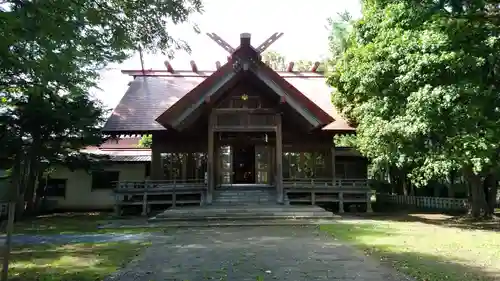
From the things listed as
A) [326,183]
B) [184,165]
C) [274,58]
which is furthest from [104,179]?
[274,58]

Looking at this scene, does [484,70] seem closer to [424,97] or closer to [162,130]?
[424,97]

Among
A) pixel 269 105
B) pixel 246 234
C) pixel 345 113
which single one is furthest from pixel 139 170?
pixel 246 234

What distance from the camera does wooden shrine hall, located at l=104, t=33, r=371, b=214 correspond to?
15359mm

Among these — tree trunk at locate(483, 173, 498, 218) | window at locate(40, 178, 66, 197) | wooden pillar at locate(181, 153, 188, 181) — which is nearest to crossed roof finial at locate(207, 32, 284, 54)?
wooden pillar at locate(181, 153, 188, 181)

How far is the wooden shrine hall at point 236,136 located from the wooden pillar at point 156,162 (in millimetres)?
47

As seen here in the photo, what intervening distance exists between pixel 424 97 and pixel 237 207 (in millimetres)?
7388

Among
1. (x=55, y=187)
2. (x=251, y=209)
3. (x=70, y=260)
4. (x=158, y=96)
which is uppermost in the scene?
(x=158, y=96)

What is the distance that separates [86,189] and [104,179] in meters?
1.10

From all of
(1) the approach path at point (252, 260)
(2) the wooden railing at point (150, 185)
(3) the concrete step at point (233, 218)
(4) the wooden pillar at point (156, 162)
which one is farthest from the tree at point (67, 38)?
(4) the wooden pillar at point (156, 162)

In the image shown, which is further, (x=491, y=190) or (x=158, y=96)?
(x=158, y=96)

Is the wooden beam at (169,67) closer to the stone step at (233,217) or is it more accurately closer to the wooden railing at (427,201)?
the stone step at (233,217)

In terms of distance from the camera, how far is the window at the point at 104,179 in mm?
21727

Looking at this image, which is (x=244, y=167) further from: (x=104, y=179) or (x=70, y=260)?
(x=70, y=260)

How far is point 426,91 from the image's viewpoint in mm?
10320
